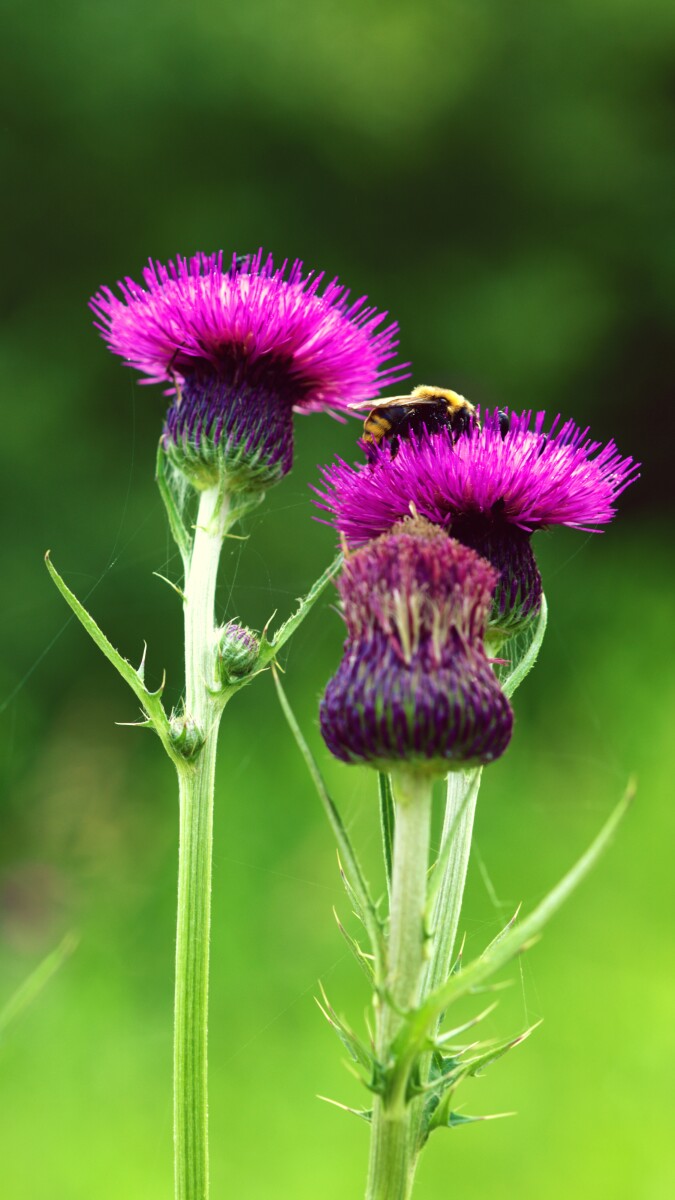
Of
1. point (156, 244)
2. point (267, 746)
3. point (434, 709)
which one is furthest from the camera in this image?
point (156, 244)

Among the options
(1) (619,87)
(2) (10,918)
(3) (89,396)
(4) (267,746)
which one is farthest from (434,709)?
(1) (619,87)

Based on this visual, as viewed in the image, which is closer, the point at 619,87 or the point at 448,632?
the point at 448,632

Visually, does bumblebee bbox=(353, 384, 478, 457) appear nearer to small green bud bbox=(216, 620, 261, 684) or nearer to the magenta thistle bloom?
→ the magenta thistle bloom

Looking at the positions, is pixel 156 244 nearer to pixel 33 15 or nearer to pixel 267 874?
pixel 33 15

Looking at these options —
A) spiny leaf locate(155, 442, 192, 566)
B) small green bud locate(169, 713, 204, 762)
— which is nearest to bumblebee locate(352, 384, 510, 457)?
spiny leaf locate(155, 442, 192, 566)

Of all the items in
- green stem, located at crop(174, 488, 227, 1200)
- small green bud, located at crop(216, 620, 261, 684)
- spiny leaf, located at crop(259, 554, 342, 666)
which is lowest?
green stem, located at crop(174, 488, 227, 1200)

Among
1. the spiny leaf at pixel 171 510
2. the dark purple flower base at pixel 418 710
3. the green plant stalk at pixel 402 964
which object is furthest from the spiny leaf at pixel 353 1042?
the spiny leaf at pixel 171 510
